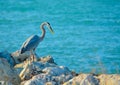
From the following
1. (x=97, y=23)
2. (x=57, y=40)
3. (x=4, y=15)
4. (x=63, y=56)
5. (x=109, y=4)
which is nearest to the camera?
(x=63, y=56)

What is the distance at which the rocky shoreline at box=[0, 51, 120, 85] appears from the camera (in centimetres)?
964

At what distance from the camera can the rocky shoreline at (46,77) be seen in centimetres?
964

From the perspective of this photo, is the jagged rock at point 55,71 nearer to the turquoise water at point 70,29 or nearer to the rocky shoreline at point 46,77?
the rocky shoreline at point 46,77

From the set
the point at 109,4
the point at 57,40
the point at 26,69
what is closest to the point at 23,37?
the point at 57,40

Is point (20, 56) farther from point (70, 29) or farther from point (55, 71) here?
point (70, 29)

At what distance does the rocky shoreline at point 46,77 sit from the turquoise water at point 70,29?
17102mm

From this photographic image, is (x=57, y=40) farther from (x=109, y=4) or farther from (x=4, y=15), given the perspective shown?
(x=109, y=4)

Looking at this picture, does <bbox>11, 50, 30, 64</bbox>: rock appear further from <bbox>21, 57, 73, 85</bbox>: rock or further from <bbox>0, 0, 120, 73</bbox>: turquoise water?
<bbox>0, 0, 120, 73</bbox>: turquoise water

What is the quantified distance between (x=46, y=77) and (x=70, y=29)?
138 feet

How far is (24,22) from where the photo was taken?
57.1 m

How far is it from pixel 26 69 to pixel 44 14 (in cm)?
5139

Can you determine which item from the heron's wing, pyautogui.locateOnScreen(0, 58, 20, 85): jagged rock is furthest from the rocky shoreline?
the heron's wing

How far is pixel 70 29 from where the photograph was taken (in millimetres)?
52219

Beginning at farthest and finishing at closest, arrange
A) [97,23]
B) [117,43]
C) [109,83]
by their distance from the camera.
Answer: [97,23] → [117,43] → [109,83]
